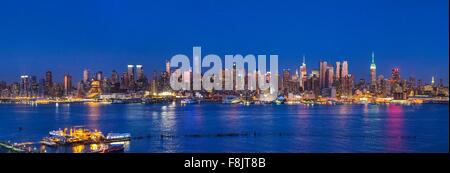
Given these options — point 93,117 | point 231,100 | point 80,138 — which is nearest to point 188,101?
point 231,100

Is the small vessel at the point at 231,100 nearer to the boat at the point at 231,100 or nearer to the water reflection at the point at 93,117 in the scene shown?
the boat at the point at 231,100

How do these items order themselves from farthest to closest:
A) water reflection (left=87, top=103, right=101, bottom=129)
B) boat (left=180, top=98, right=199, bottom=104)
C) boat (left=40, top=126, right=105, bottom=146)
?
boat (left=180, top=98, right=199, bottom=104), water reflection (left=87, top=103, right=101, bottom=129), boat (left=40, top=126, right=105, bottom=146)

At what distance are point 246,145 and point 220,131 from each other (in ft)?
9.86

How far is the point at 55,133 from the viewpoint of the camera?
11008mm

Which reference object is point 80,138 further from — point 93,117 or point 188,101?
point 188,101

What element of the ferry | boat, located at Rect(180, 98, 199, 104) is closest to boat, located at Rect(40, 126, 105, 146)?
the ferry

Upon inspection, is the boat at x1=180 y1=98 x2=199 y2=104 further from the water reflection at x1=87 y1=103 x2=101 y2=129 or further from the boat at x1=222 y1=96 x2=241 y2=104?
the water reflection at x1=87 y1=103 x2=101 y2=129

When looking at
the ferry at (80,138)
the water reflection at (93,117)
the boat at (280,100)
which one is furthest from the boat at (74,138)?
the boat at (280,100)

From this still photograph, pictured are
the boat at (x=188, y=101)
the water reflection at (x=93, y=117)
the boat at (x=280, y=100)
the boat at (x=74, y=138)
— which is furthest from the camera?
the boat at (x=188, y=101)

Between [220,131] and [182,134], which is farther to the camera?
[220,131]

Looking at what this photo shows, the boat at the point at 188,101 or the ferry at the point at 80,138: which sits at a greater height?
the boat at the point at 188,101
